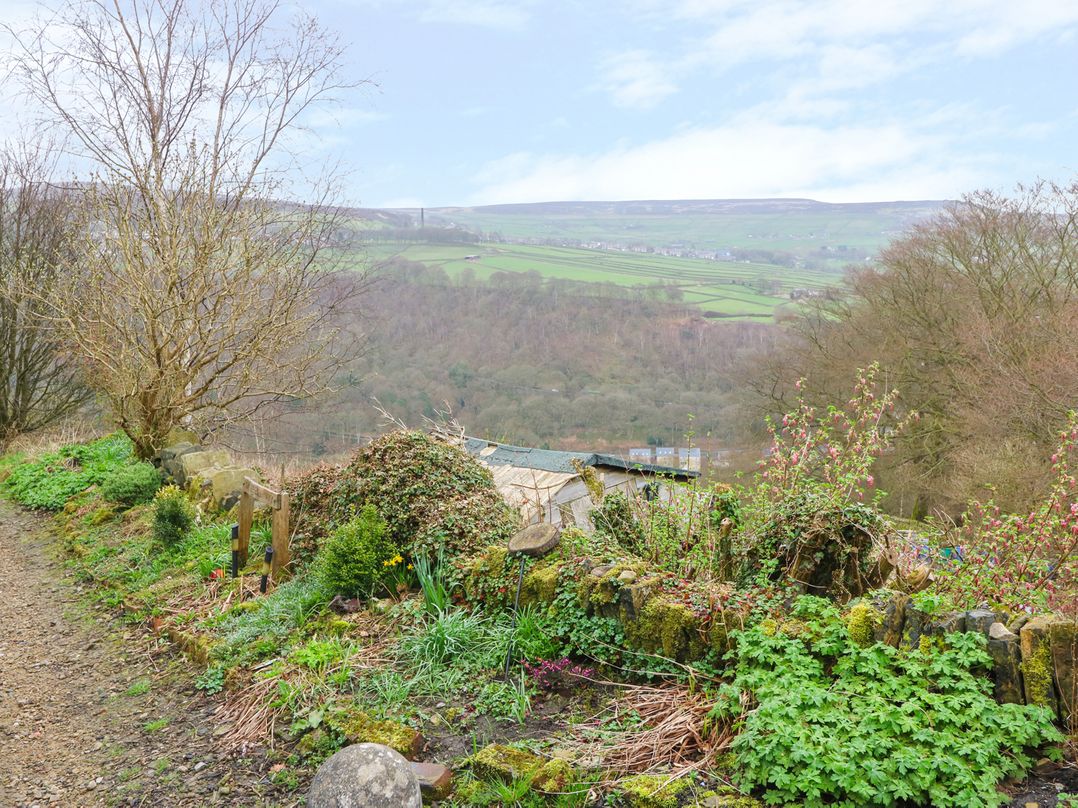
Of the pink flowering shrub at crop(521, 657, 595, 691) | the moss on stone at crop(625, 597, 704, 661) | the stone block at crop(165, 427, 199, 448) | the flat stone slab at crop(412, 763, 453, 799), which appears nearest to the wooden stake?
the pink flowering shrub at crop(521, 657, 595, 691)

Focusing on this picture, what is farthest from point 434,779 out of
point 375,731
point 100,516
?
point 100,516

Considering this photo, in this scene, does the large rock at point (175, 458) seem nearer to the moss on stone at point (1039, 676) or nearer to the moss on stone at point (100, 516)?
the moss on stone at point (100, 516)

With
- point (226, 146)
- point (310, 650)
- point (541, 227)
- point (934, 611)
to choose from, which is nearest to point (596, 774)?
point (934, 611)

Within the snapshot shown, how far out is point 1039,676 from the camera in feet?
11.0

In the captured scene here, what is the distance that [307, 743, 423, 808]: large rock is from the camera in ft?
10.5

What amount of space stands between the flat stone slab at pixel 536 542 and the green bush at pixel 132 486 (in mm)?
6136

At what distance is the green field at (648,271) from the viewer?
39156mm

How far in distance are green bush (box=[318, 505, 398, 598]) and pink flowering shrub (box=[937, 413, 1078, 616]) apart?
369 centimetres

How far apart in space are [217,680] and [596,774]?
2.86 metres

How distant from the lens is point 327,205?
12812 mm

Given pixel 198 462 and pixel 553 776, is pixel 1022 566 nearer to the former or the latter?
pixel 553 776

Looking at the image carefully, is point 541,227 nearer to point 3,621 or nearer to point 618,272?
point 618,272

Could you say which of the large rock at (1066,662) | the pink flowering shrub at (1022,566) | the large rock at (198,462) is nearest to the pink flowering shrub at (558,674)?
the pink flowering shrub at (1022,566)

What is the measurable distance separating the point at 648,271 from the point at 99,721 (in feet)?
170
